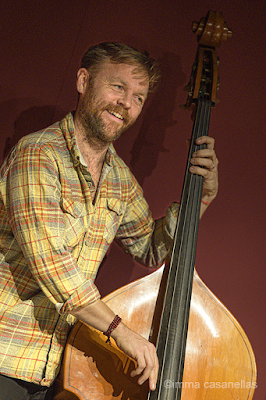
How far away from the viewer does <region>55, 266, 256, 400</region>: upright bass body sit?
2.99ft

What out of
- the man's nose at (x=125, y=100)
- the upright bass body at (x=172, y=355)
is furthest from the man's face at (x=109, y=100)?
the upright bass body at (x=172, y=355)

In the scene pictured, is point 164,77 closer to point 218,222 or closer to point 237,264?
point 218,222

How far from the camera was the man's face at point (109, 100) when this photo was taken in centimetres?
115

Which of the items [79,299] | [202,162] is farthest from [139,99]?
[79,299]

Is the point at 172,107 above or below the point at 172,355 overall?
above

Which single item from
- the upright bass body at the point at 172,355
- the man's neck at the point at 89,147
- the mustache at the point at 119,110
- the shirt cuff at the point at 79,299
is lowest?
the upright bass body at the point at 172,355

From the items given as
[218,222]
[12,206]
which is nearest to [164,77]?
[218,222]

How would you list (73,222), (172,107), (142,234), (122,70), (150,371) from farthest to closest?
(172,107) → (142,234) → (122,70) → (73,222) → (150,371)

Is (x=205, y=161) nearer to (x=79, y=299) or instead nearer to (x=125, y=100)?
(x=125, y=100)

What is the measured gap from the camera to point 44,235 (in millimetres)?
890

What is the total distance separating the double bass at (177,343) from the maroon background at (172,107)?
38cm

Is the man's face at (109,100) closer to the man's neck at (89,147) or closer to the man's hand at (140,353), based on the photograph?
the man's neck at (89,147)

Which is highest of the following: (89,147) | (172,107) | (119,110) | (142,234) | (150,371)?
(172,107)

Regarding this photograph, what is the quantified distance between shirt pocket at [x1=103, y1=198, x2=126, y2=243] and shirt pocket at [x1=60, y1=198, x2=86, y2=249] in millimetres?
114
